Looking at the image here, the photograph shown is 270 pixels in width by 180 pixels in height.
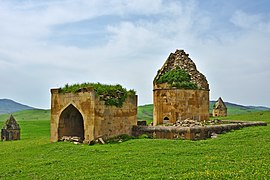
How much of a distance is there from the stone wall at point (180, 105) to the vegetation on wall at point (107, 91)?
13.6 feet

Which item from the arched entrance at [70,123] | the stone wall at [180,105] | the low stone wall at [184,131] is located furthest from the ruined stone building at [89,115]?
the stone wall at [180,105]

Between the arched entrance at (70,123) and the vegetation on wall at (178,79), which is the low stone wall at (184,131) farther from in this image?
the vegetation on wall at (178,79)

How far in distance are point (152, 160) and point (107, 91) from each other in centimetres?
935

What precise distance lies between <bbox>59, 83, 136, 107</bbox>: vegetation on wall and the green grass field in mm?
3522

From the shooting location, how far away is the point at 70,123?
25219mm

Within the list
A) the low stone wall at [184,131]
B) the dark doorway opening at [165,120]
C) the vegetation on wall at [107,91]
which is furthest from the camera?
the dark doorway opening at [165,120]

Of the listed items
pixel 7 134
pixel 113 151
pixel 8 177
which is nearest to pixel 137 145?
pixel 113 151

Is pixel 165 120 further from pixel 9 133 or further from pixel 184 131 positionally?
pixel 9 133

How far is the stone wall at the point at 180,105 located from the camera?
26844mm

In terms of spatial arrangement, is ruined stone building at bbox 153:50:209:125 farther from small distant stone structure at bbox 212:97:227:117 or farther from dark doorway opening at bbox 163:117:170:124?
small distant stone structure at bbox 212:97:227:117

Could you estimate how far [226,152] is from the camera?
15.0m

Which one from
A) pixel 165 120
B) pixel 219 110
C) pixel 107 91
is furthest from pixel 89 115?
pixel 219 110

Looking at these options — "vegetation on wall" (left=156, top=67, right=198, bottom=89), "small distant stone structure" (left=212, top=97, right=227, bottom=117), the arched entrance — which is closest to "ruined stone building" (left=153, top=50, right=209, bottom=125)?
"vegetation on wall" (left=156, top=67, right=198, bottom=89)

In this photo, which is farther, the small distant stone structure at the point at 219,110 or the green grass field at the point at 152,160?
the small distant stone structure at the point at 219,110
